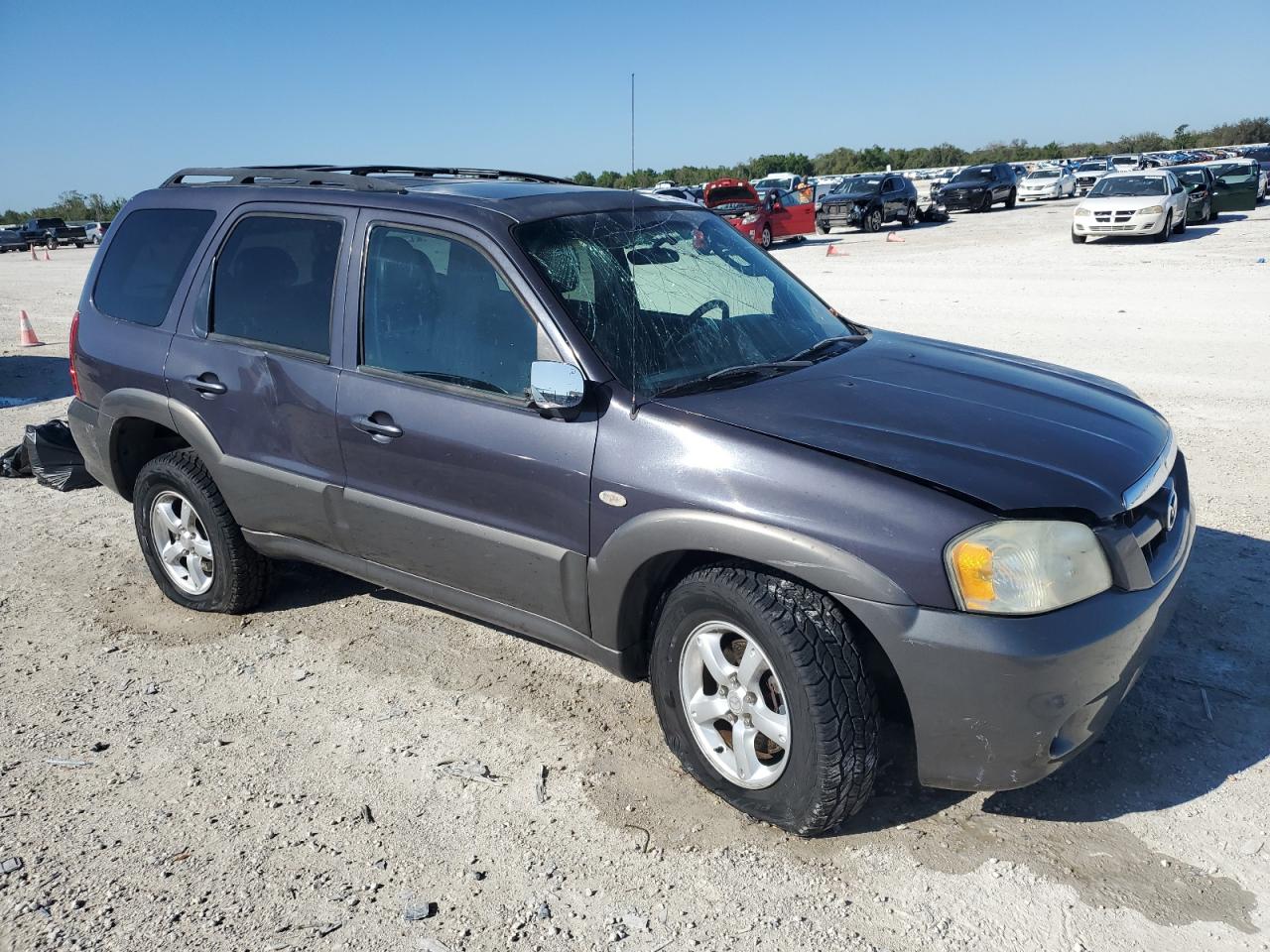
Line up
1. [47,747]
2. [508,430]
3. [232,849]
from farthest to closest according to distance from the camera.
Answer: [47,747], [508,430], [232,849]

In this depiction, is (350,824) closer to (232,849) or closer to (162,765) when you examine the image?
(232,849)

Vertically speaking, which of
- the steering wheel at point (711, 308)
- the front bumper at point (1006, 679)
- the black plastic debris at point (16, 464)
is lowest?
the black plastic debris at point (16, 464)

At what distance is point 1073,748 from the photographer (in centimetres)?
280

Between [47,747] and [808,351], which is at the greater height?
[808,351]

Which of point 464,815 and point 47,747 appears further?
point 47,747

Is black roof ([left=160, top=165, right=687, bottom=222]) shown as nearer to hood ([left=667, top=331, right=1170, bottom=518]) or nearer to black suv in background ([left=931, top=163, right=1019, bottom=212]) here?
hood ([left=667, top=331, right=1170, bottom=518])

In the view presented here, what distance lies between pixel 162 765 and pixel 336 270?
6.23ft

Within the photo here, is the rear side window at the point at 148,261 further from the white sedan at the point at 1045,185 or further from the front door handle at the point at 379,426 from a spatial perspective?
the white sedan at the point at 1045,185

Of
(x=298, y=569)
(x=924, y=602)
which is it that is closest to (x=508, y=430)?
(x=924, y=602)

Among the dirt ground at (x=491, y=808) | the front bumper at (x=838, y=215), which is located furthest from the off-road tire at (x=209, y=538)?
the front bumper at (x=838, y=215)

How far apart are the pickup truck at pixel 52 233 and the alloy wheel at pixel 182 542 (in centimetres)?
5136

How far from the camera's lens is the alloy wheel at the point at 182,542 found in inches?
187

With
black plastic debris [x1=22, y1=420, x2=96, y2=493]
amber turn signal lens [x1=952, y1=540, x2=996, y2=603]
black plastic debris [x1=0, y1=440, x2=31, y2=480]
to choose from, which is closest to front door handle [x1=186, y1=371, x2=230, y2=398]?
amber turn signal lens [x1=952, y1=540, x2=996, y2=603]

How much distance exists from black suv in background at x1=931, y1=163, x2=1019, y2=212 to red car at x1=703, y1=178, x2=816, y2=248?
9009mm
